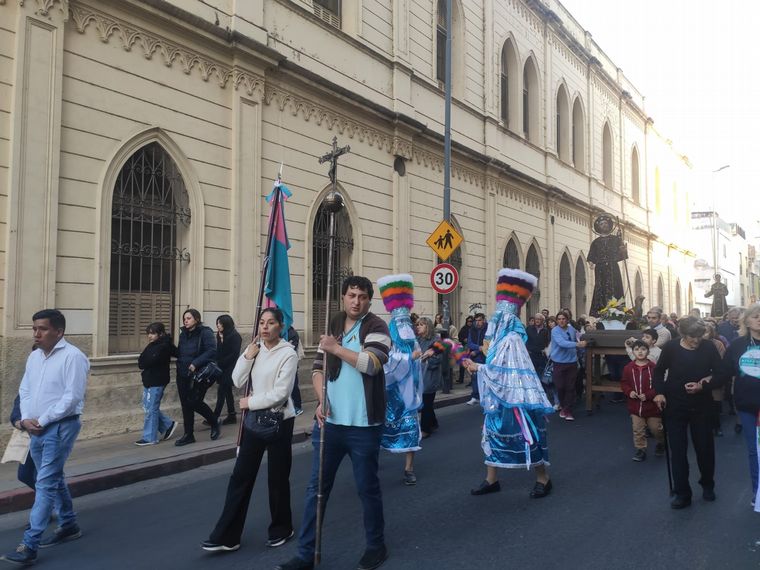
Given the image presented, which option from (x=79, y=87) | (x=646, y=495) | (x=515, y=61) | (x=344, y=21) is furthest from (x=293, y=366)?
(x=515, y=61)

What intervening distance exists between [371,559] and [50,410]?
252 centimetres

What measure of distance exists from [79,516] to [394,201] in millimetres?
10495

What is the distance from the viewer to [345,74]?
13688 mm

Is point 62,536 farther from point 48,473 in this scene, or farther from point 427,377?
point 427,377

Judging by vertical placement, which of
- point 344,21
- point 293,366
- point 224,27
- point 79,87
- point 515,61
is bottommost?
point 293,366

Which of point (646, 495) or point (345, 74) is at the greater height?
point (345, 74)

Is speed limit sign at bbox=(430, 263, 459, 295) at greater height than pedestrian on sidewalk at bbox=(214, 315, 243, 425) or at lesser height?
greater

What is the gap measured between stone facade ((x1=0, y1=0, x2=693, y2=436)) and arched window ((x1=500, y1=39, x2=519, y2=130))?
0.07 metres

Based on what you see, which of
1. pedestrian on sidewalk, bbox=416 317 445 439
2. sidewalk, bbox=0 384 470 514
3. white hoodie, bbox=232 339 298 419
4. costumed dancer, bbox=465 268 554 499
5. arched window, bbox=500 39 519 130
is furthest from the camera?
arched window, bbox=500 39 519 130

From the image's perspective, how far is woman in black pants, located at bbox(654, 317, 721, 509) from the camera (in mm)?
5781

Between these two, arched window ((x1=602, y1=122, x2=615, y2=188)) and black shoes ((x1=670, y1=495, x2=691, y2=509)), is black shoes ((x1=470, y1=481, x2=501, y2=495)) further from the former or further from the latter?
arched window ((x1=602, y1=122, x2=615, y2=188))

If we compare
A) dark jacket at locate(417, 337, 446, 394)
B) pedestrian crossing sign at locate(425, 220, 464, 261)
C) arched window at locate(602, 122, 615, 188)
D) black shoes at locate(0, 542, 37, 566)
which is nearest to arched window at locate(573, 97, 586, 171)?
arched window at locate(602, 122, 615, 188)

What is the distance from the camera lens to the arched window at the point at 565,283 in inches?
980

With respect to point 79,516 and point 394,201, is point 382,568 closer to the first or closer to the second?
point 79,516
